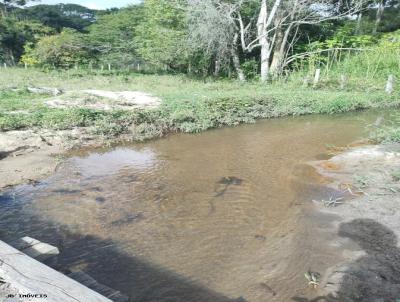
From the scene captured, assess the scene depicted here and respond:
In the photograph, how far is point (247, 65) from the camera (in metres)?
18.1

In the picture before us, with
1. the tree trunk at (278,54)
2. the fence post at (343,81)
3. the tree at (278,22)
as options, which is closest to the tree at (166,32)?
the tree at (278,22)

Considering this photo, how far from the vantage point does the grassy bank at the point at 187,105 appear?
8.27 m

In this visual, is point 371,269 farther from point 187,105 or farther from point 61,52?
point 61,52

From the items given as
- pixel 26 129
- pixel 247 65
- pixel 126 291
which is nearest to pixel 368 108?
pixel 247 65

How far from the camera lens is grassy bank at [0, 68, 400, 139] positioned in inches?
326

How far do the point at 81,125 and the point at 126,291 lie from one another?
228 inches

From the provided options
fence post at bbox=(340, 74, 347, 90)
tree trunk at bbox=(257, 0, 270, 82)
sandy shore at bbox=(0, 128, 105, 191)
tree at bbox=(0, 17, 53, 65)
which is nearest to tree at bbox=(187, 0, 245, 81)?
tree trunk at bbox=(257, 0, 270, 82)

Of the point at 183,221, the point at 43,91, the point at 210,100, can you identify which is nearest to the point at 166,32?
the point at 43,91

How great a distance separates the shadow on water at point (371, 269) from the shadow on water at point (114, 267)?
0.97m

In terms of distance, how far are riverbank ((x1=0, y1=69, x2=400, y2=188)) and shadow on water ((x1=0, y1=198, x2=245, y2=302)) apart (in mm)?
1860

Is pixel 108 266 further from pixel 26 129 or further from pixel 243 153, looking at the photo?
pixel 26 129

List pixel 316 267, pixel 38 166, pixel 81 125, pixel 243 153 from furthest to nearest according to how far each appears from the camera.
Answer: pixel 81 125 < pixel 243 153 < pixel 38 166 < pixel 316 267

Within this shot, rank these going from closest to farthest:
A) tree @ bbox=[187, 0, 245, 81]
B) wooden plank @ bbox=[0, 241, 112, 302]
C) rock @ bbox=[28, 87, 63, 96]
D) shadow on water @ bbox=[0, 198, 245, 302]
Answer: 1. wooden plank @ bbox=[0, 241, 112, 302]
2. shadow on water @ bbox=[0, 198, 245, 302]
3. rock @ bbox=[28, 87, 63, 96]
4. tree @ bbox=[187, 0, 245, 81]

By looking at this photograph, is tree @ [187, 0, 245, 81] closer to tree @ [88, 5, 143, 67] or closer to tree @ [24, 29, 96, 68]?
tree @ [88, 5, 143, 67]
